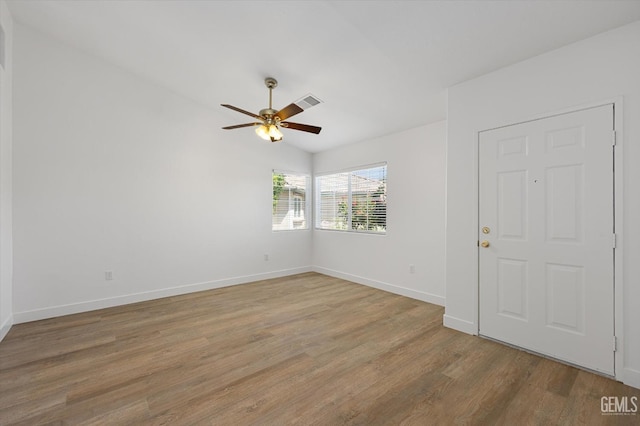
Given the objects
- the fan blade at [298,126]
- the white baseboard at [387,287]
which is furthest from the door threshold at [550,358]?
the fan blade at [298,126]

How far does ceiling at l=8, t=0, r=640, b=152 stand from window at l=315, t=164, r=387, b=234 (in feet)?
3.63

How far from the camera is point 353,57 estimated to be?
9.61ft

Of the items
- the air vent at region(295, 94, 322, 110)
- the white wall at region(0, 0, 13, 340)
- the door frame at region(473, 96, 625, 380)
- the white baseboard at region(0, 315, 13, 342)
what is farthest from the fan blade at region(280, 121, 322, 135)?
the white baseboard at region(0, 315, 13, 342)

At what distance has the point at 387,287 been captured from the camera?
15.4 feet

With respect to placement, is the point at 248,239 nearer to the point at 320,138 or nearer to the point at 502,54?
the point at 320,138

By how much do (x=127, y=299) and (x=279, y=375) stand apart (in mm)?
3107

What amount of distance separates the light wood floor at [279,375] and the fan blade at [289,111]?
248 cm

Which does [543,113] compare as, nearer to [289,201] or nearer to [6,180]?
[289,201]

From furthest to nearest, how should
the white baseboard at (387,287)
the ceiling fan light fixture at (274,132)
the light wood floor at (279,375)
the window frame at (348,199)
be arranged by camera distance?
the window frame at (348,199)
the white baseboard at (387,287)
the ceiling fan light fixture at (274,132)
the light wood floor at (279,375)

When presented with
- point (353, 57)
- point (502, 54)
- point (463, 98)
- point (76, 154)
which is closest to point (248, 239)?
point (76, 154)

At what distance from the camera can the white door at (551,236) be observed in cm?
223

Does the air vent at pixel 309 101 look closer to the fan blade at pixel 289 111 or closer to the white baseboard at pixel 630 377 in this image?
the fan blade at pixel 289 111

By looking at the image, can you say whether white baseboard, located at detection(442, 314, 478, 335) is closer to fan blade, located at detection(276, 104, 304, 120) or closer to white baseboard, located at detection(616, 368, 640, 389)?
white baseboard, located at detection(616, 368, 640, 389)

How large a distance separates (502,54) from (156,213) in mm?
4959
